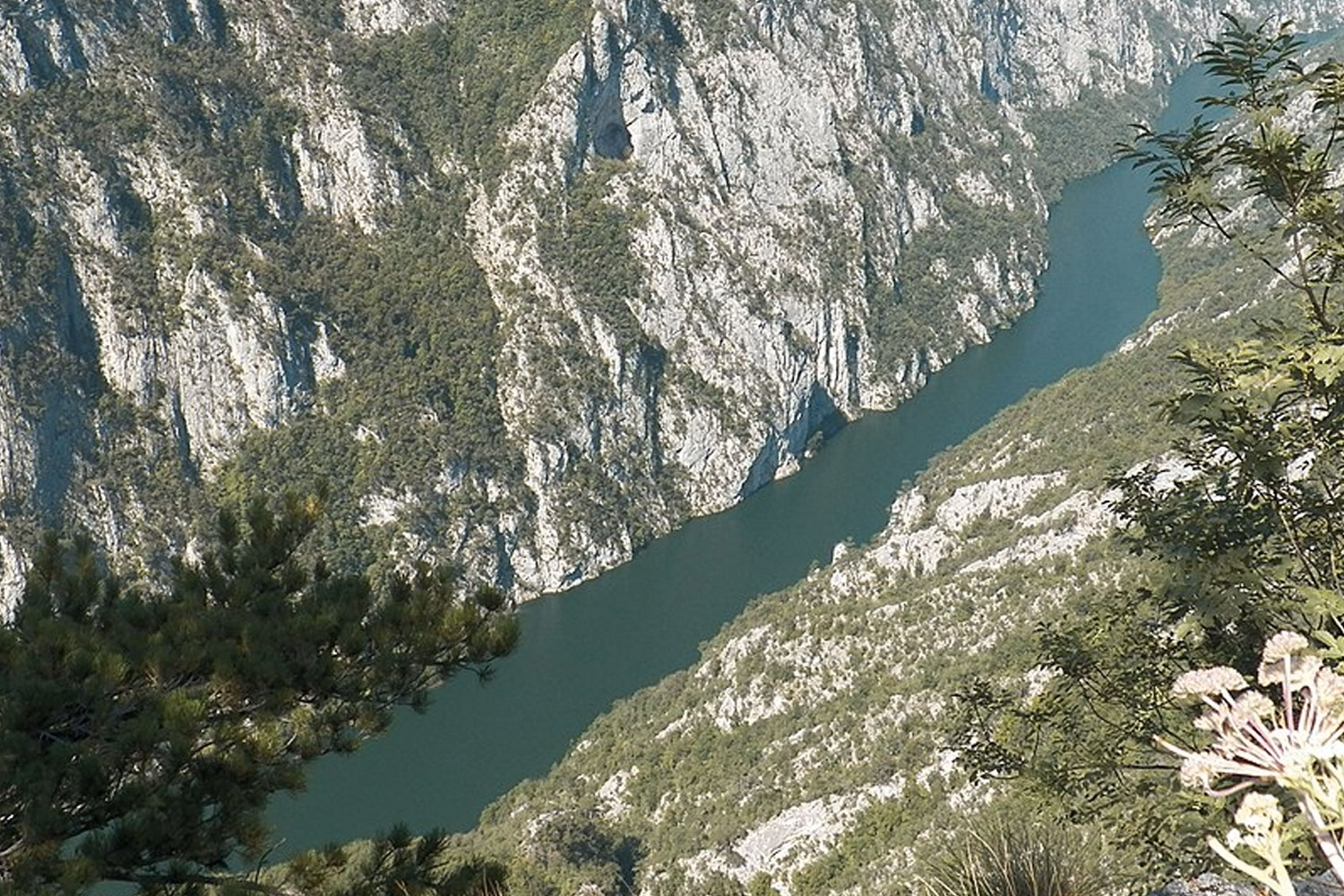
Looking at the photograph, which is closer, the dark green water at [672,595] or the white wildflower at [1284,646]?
the white wildflower at [1284,646]

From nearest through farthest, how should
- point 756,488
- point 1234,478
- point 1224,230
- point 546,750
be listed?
point 1224,230 < point 1234,478 < point 546,750 < point 756,488

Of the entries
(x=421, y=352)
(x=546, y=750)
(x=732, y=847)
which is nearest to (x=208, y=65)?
(x=421, y=352)

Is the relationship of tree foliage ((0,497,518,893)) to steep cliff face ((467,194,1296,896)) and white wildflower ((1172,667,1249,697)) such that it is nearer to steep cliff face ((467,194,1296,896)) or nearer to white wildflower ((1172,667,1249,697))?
white wildflower ((1172,667,1249,697))

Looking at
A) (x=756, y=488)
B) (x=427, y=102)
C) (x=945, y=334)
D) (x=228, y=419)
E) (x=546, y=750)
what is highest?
(x=427, y=102)

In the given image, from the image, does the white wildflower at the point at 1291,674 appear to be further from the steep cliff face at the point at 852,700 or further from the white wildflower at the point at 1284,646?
the steep cliff face at the point at 852,700

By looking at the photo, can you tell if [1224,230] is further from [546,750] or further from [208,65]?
[208,65]

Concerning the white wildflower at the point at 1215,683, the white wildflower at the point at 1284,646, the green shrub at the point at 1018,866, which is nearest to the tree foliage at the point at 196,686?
the green shrub at the point at 1018,866

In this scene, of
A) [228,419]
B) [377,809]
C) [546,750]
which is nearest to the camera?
[377,809]

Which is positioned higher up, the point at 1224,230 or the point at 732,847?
the point at 1224,230
